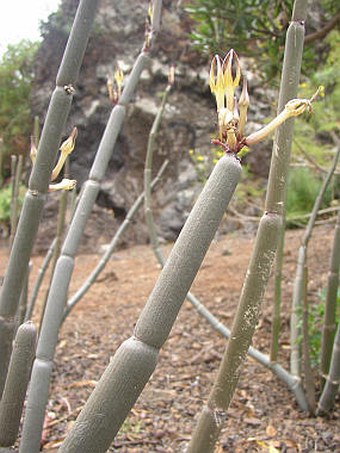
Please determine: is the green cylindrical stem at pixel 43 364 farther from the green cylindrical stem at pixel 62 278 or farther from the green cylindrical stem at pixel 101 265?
the green cylindrical stem at pixel 101 265

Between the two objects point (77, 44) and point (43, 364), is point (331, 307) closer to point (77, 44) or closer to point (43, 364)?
point (43, 364)

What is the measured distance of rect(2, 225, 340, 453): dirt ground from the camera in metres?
1.17

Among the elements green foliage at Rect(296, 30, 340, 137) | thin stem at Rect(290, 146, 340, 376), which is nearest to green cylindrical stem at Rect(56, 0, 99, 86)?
thin stem at Rect(290, 146, 340, 376)

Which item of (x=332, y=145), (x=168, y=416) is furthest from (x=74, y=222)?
(x=332, y=145)

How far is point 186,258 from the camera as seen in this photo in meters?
0.44

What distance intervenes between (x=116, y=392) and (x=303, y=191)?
3719 millimetres

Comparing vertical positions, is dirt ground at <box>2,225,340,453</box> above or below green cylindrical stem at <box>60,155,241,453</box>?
below

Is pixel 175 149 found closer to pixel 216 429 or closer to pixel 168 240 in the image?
pixel 168 240

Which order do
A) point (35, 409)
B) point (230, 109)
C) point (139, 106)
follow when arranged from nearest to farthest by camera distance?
point (230, 109)
point (35, 409)
point (139, 106)

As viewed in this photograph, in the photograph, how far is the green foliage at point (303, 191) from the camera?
3.89 metres

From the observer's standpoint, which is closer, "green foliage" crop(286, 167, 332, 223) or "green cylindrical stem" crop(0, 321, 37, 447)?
"green cylindrical stem" crop(0, 321, 37, 447)

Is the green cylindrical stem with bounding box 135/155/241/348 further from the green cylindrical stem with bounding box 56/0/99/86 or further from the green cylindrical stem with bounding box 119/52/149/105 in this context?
the green cylindrical stem with bounding box 119/52/149/105

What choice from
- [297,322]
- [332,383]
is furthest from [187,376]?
[332,383]

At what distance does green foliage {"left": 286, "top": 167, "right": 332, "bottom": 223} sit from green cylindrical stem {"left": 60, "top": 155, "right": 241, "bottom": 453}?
137 inches
